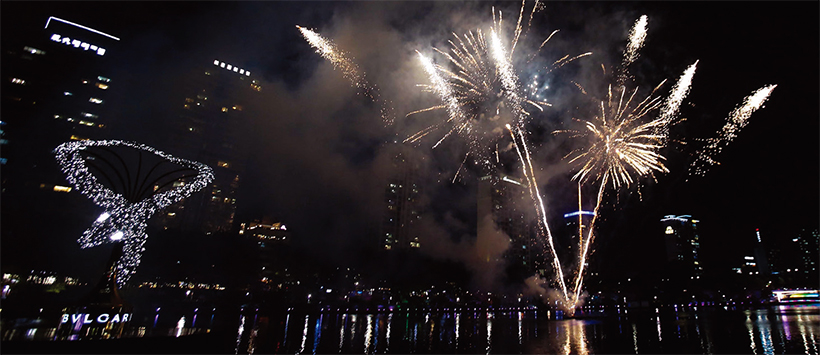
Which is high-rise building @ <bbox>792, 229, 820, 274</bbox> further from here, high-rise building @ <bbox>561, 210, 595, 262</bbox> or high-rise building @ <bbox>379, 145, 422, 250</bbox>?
high-rise building @ <bbox>379, 145, 422, 250</bbox>

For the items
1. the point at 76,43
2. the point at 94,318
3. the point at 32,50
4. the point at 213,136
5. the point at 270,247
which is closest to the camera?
the point at 94,318

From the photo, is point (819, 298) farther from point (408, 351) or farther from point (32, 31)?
point (32, 31)

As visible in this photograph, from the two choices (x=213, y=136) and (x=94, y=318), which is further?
(x=213, y=136)

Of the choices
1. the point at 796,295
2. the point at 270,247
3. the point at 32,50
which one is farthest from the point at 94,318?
the point at 796,295

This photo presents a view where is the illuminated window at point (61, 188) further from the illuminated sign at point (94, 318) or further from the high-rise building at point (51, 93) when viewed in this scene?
the illuminated sign at point (94, 318)

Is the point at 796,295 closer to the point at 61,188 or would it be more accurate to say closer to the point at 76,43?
the point at 61,188

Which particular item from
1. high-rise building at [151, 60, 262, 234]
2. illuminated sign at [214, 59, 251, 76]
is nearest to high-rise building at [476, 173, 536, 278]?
high-rise building at [151, 60, 262, 234]

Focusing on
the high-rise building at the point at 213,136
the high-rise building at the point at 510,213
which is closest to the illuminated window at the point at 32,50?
the high-rise building at the point at 213,136
